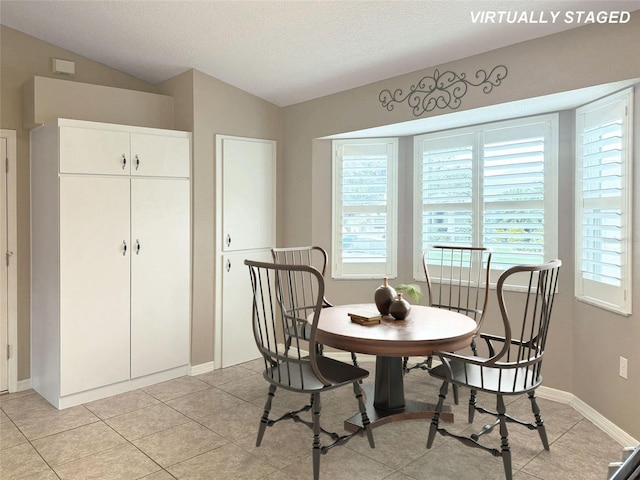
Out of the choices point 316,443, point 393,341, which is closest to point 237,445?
point 316,443

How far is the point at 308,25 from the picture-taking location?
10.7 feet

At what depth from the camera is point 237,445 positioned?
2828 mm

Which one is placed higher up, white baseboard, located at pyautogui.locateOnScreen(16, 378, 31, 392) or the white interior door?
the white interior door

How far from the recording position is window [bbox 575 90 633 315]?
111 inches

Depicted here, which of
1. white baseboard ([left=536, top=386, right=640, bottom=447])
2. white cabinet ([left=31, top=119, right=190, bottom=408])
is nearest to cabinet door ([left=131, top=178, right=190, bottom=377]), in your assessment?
white cabinet ([left=31, top=119, right=190, bottom=408])

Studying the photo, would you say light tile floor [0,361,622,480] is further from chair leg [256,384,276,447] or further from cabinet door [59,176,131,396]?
cabinet door [59,176,131,396]

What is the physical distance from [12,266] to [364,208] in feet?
9.44

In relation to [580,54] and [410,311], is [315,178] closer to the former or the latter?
[410,311]

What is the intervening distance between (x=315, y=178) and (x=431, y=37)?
1.72 metres

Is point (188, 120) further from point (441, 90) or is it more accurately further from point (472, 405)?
point (472, 405)

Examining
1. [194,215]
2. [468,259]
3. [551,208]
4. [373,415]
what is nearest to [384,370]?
[373,415]

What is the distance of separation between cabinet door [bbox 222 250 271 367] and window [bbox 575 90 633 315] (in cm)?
268

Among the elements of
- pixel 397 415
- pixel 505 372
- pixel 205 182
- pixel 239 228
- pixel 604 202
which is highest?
pixel 205 182

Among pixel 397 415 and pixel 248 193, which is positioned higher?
pixel 248 193
